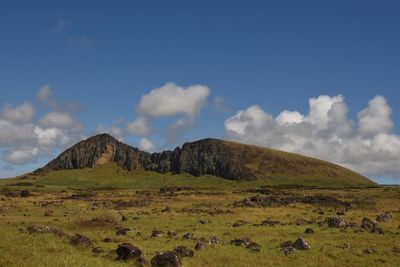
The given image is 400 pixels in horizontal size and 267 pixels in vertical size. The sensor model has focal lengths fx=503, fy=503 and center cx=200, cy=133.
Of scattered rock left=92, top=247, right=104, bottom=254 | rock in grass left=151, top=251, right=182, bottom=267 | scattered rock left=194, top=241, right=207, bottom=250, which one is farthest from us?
scattered rock left=194, top=241, right=207, bottom=250

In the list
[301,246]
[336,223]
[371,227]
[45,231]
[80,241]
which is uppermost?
[336,223]

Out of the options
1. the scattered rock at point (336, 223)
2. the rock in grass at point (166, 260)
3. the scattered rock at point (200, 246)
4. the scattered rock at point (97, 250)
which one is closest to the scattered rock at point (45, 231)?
the scattered rock at point (97, 250)

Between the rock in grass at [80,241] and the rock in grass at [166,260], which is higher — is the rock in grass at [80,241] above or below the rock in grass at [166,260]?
above

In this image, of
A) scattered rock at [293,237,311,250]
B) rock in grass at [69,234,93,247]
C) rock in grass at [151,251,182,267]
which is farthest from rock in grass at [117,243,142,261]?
scattered rock at [293,237,311,250]

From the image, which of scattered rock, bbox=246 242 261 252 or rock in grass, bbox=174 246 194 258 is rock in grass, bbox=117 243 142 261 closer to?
rock in grass, bbox=174 246 194 258

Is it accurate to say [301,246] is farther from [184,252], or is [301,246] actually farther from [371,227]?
[371,227]

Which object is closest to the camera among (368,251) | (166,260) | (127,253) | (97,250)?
(166,260)

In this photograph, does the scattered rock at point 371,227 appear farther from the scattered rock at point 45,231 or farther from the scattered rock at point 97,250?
the scattered rock at point 45,231

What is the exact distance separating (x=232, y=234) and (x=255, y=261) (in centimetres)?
1587

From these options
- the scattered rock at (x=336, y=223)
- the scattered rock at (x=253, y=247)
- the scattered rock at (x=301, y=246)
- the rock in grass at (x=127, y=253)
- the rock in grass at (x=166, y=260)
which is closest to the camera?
the rock in grass at (x=166, y=260)

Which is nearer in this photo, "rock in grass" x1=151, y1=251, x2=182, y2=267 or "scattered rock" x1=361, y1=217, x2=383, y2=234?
"rock in grass" x1=151, y1=251, x2=182, y2=267

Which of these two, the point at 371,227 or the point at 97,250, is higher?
the point at 371,227

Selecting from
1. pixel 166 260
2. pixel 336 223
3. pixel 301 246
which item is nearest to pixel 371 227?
pixel 336 223

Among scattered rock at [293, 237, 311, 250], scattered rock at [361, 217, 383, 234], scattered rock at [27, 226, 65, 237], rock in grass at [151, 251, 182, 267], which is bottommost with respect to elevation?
rock in grass at [151, 251, 182, 267]
